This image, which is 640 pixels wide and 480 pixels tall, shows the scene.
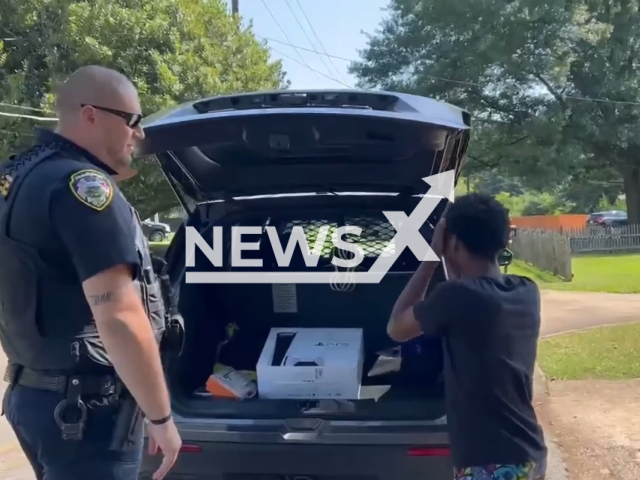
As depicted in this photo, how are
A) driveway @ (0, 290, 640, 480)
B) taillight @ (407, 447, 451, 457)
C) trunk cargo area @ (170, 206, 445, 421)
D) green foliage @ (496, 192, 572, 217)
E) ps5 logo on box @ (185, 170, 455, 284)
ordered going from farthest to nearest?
green foliage @ (496, 192, 572, 217)
driveway @ (0, 290, 640, 480)
ps5 logo on box @ (185, 170, 455, 284)
trunk cargo area @ (170, 206, 445, 421)
taillight @ (407, 447, 451, 457)

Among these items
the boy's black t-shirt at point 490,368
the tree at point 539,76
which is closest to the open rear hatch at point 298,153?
the boy's black t-shirt at point 490,368

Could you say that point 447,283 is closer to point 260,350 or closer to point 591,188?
point 260,350

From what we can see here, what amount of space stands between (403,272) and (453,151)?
1.05 m

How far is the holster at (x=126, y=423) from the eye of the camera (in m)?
2.39

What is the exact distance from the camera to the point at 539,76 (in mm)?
27812

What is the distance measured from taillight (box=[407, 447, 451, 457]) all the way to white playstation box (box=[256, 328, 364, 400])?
1.89 feet

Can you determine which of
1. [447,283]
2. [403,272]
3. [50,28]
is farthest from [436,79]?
[447,283]

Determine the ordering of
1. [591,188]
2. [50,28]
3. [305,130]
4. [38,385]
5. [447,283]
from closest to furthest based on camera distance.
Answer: [38,385]
[447,283]
[305,130]
[50,28]
[591,188]

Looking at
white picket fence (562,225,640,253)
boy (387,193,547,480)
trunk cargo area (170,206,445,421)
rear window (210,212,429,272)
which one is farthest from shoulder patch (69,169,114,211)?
white picket fence (562,225,640,253)

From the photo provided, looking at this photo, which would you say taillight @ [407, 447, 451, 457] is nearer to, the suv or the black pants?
the suv

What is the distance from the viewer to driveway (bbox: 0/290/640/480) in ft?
16.4

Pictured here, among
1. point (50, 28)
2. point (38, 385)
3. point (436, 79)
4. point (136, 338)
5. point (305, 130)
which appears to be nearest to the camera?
point (136, 338)

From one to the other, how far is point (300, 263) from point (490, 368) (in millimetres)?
2033

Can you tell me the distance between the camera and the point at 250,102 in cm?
350
